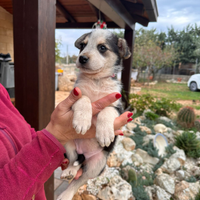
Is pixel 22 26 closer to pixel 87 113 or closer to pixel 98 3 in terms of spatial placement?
pixel 87 113

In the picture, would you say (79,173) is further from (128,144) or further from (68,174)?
(128,144)

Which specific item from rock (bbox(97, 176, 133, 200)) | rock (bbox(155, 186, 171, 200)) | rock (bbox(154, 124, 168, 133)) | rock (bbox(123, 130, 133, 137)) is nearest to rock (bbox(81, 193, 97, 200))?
rock (bbox(97, 176, 133, 200))

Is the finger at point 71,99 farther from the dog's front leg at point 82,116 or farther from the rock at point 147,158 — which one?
the rock at point 147,158

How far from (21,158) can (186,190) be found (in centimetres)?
360

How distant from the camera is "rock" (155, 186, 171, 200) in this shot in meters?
3.50

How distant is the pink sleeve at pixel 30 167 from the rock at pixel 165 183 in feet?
10.2

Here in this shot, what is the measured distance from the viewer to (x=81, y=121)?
139cm

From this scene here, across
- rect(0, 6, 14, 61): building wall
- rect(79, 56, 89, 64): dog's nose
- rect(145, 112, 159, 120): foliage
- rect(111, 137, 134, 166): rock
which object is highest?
rect(0, 6, 14, 61): building wall

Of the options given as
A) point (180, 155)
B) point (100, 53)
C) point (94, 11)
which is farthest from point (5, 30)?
point (180, 155)

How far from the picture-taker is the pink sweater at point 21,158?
1.12 metres

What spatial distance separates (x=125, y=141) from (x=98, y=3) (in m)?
3.45

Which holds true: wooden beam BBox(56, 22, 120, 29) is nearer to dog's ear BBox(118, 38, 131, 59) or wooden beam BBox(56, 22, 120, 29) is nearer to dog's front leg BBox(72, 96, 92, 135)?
dog's ear BBox(118, 38, 131, 59)

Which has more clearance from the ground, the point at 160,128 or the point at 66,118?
the point at 66,118

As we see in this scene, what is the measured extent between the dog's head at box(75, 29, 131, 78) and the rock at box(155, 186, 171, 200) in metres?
2.83
